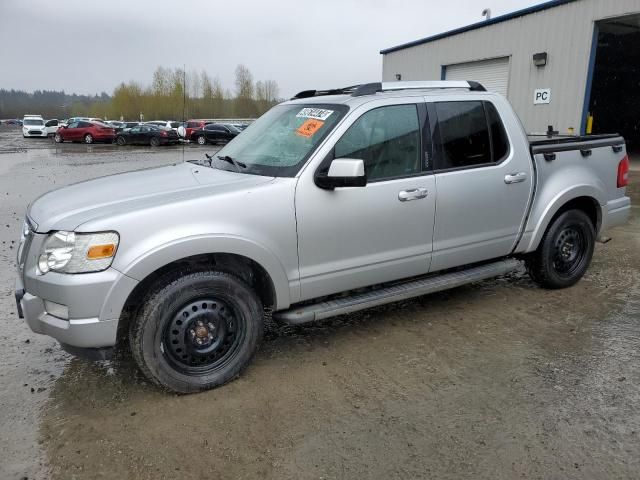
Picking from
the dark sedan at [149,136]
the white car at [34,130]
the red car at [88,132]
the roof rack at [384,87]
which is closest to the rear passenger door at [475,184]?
the roof rack at [384,87]

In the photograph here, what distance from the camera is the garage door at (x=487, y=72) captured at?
1598cm

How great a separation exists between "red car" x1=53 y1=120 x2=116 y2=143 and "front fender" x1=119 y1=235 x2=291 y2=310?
32.1 m

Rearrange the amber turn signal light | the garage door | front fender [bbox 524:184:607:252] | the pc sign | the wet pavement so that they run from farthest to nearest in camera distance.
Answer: the garage door < the pc sign < front fender [bbox 524:184:607:252] < the amber turn signal light < the wet pavement

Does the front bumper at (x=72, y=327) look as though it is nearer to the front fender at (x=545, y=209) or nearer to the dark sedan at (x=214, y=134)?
the front fender at (x=545, y=209)

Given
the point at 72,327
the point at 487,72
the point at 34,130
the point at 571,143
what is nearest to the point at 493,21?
the point at 487,72

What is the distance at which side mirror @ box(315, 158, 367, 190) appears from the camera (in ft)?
10.4

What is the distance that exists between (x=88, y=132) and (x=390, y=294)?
3275cm

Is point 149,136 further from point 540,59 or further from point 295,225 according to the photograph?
point 295,225

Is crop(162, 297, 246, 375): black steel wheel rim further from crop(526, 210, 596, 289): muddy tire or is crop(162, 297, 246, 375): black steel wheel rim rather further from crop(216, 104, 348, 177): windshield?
crop(526, 210, 596, 289): muddy tire

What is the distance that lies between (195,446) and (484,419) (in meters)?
1.66

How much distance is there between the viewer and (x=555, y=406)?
3.02 m

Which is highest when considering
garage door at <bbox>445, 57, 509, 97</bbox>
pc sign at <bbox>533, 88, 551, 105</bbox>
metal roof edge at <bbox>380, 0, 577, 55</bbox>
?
metal roof edge at <bbox>380, 0, 577, 55</bbox>

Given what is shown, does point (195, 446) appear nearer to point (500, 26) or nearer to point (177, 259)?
point (177, 259)

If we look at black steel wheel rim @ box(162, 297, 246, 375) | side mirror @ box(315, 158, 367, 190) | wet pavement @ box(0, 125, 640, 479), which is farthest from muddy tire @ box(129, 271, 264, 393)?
side mirror @ box(315, 158, 367, 190)
